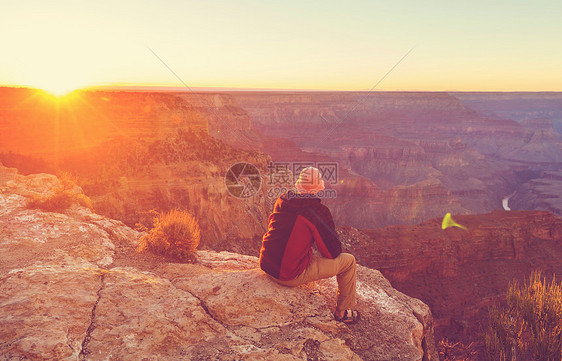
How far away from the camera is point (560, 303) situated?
6301mm

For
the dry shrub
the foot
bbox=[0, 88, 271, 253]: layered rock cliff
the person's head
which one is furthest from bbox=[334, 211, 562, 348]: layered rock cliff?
the person's head

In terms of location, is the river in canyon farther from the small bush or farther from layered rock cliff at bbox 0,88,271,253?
the small bush

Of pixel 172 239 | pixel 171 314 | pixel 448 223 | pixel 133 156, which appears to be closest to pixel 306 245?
pixel 171 314

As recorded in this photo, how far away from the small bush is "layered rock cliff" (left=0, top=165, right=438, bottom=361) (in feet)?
0.86

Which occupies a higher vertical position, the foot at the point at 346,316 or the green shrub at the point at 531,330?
the foot at the point at 346,316

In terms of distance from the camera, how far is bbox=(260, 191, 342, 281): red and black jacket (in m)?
3.61

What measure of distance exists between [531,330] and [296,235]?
5874 mm

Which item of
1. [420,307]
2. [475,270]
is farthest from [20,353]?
[475,270]

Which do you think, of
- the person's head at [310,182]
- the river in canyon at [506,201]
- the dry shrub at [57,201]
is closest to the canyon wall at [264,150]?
the river in canyon at [506,201]

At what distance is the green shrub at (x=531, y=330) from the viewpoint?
19.0 ft

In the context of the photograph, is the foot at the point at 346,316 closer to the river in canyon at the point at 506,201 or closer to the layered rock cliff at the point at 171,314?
the layered rock cliff at the point at 171,314

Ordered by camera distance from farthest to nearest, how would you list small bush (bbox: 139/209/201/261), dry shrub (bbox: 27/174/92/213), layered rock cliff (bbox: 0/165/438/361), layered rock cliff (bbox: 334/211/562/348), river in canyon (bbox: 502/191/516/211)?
river in canyon (bbox: 502/191/516/211) < layered rock cliff (bbox: 334/211/562/348) < dry shrub (bbox: 27/174/92/213) < small bush (bbox: 139/209/201/261) < layered rock cliff (bbox: 0/165/438/361)

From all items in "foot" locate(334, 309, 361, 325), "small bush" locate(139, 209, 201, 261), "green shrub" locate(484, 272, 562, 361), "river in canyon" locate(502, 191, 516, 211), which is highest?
"small bush" locate(139, 209, 201, 261)

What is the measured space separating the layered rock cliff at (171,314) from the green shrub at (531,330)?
2.64 meters
